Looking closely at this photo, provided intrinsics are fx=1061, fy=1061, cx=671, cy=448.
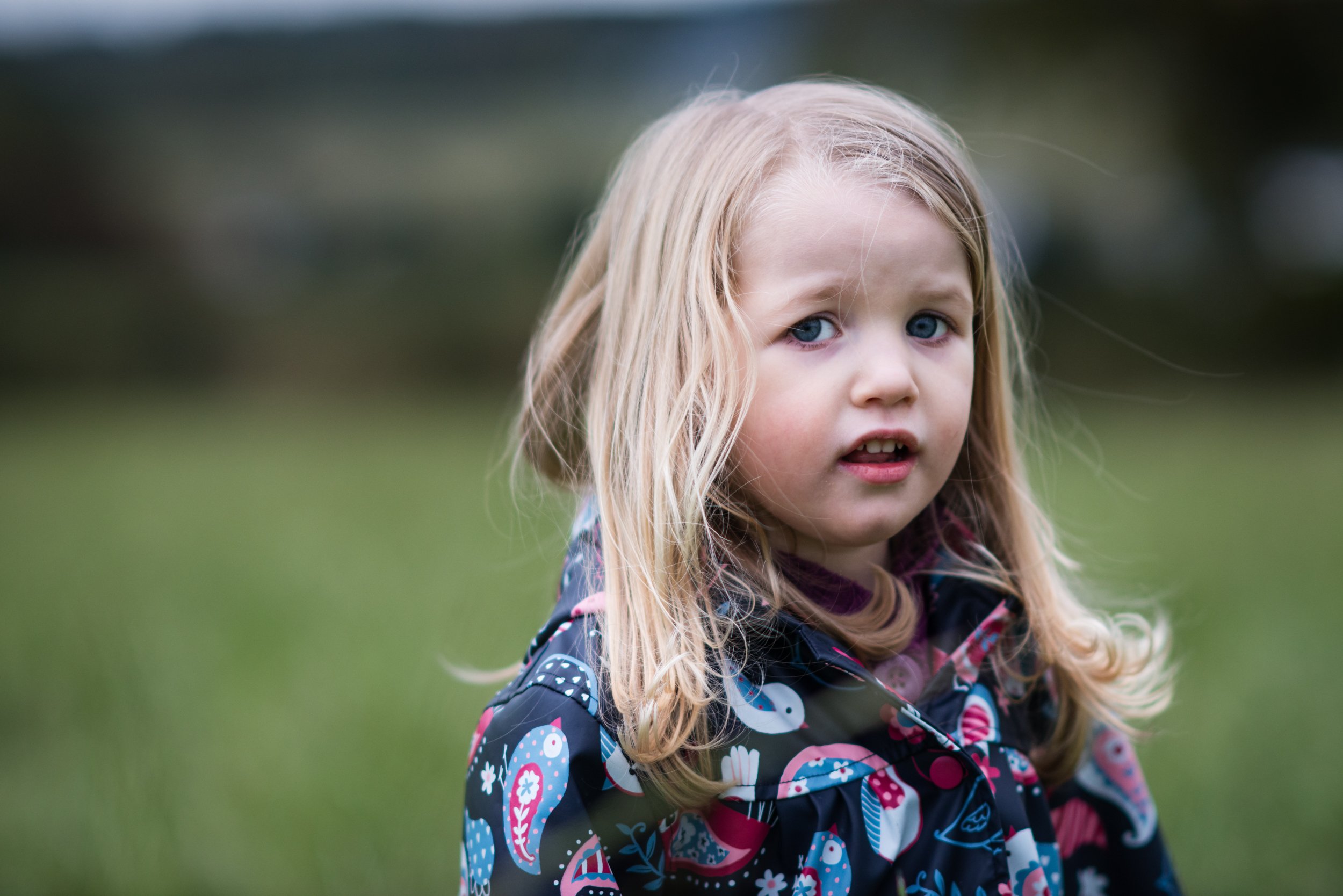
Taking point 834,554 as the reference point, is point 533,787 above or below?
below

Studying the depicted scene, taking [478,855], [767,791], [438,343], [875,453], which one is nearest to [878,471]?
[875,453]

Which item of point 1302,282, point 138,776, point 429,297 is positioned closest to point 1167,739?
point 138,776

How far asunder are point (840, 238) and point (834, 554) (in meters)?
0.43

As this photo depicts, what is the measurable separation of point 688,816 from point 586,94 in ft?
44.5

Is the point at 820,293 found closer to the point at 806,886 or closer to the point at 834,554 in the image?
the point at 834,554

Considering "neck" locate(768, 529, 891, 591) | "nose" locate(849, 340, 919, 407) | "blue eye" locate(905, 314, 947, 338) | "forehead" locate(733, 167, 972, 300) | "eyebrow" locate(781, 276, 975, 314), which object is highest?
"forehead" locate(733, 167, 972, 300)

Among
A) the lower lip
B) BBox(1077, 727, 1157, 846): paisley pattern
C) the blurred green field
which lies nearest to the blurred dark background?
the blurred green field

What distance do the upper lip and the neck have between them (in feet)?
0.57

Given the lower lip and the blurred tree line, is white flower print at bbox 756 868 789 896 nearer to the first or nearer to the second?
the lower lip

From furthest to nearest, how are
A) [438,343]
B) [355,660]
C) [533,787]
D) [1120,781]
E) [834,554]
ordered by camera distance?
1. [438,343]
2. [355,660]
3. [1120,781]
4. [834,554]
5. [533,787]

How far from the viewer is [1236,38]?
475 inches

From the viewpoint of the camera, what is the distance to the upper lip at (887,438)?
126 cm

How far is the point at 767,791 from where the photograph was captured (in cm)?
126

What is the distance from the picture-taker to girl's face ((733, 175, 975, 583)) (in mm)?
1268
